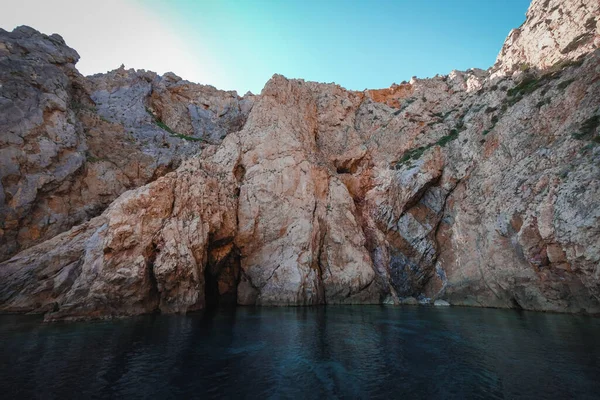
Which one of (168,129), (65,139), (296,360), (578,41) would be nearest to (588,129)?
(578,41)

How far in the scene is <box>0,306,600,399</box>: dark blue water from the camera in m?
8.17

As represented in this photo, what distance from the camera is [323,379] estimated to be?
361 inches

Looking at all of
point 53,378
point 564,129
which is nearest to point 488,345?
point 53,378

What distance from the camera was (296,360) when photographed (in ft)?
35.8

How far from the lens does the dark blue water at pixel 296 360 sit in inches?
322

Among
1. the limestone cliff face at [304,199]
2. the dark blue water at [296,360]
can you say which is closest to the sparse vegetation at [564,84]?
the limestone cliff face at [304,199]

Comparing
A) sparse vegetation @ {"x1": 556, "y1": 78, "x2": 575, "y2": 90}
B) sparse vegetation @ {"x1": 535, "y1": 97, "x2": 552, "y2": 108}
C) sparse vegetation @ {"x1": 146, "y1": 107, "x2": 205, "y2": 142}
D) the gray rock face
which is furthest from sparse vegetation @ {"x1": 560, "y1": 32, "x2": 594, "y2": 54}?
sparse vegetation @ {"x1": 146, "y1": 107, "x2": 205, "y2": 142}

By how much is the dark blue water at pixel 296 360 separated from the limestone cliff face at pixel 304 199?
15.6 ft

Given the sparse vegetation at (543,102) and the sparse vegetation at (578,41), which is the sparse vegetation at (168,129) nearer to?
the sparse vegetation at (543,102)

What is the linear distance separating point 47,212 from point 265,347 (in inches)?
1014

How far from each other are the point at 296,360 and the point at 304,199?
21.3 meters

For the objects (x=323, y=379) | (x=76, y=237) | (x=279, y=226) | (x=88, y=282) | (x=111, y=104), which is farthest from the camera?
(x=111, y=104)

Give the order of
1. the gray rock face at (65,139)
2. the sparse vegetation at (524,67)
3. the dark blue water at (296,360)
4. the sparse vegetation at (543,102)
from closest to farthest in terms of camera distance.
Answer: the dark blue water at (296,360) < the gray rock face at (65,139) < the sparse vegetation at (543,102) < the sparse vegetation at (524,67)

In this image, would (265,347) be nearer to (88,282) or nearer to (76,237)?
(88,282)
